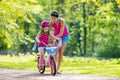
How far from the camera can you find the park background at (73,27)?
642 inches

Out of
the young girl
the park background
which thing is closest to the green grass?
the park background

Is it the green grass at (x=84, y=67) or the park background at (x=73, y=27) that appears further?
the park background at (x=73, y=27)

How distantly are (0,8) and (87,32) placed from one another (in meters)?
45.9

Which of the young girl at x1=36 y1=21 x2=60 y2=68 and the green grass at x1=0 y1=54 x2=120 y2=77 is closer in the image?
the young girl at x1=36 y1=21 x2=60 y2=68

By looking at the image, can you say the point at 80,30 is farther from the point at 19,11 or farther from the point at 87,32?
the point at 19,11

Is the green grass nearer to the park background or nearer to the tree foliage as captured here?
the park background

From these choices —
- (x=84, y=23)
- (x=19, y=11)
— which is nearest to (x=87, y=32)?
(x=84, y=23)

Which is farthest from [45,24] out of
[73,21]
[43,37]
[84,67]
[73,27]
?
[73,27]

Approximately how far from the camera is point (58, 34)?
1080cm

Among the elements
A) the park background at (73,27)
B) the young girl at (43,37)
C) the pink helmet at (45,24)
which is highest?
the pink helmet at (45,24)

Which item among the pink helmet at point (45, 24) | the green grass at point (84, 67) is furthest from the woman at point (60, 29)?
the green grass at point (84, 67)

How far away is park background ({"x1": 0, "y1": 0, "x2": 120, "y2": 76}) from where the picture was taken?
53.5ft

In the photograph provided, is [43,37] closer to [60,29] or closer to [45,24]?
[45,24]

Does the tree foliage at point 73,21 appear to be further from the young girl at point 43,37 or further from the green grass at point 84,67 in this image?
the young girl at point 43,37
